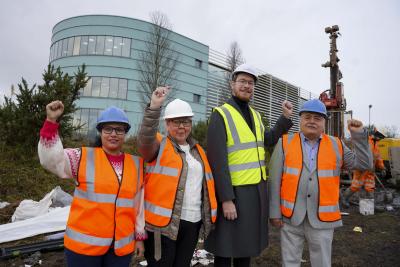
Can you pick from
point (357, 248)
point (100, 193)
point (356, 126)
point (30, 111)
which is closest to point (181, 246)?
point (100, 193)

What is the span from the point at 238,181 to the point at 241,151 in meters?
0.29

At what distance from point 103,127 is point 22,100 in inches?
276

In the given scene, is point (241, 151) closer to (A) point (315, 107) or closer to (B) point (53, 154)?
(A) point (315, 107)

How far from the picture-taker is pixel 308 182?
9.63ft

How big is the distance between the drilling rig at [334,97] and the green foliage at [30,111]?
31.4 feet

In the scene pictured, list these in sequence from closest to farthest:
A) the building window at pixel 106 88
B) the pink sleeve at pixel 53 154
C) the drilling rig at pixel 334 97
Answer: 1. the pink sleeve at pixel 53 154
2. the drilling rig at pixel 334 97
3. the building window at pixel 106 88

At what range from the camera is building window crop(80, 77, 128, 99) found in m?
28.3

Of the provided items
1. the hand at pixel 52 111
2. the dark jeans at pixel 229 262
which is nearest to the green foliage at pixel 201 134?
the dark jeans at pixel 229 262

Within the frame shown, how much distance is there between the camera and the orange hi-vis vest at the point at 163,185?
8.13ft

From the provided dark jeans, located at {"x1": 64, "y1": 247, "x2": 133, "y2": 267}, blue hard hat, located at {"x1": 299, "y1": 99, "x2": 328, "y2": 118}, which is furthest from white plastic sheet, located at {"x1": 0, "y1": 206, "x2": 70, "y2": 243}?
blue hard hat, located at {"x1": 299, "y1": 99, "x2": 328, "y2": 118}

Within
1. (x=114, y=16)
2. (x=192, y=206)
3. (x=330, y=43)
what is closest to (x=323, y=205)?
(x=192, y=206)

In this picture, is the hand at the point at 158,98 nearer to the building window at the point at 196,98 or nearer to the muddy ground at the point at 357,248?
the muddy ground at the point at 357,248

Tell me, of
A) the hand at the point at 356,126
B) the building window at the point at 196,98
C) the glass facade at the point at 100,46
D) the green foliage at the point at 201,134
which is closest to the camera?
the hand at the point at 356,126

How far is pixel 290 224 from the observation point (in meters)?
2.99
